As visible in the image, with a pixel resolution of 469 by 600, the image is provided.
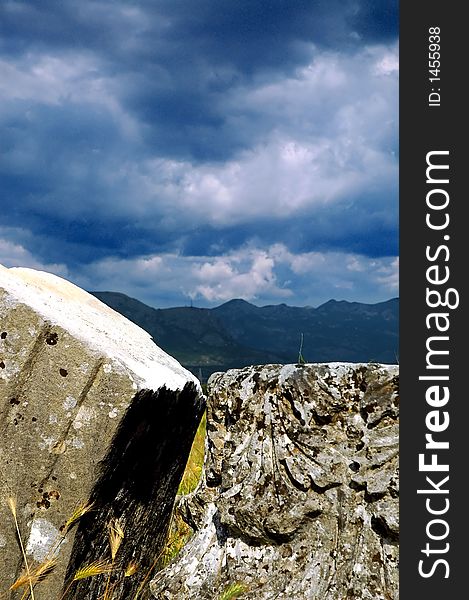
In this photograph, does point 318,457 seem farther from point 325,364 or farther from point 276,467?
point 325,364

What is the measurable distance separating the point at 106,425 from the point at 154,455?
32.0 inches

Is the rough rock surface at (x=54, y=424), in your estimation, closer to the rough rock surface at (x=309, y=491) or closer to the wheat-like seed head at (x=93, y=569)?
the wheat-like seed head at (x=93, y=569)

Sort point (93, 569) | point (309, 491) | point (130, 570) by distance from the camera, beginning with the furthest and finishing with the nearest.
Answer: point (130, 570) < point (309, 491) < point (93, 569)

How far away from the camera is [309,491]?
369 centimetres

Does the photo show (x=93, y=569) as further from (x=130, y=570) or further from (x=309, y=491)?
(x=309, y=491)

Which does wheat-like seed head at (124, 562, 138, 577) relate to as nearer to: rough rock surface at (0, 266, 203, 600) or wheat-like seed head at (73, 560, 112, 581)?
wheat-like seed head at (73, 560, 112, 581)

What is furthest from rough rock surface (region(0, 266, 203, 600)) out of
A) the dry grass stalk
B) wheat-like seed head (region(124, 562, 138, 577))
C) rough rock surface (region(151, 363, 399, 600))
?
rough rock surface (region(151, 363, 399, 600))

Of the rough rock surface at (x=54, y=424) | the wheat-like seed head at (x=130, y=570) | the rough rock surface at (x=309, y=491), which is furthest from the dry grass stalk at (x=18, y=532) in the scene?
the rough rock surface at (x=309, y=491)

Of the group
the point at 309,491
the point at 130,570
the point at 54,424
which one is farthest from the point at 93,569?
the point at 309,491

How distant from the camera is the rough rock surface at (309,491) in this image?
11.7 ft

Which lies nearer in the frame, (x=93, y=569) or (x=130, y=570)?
(x=93, y=569)

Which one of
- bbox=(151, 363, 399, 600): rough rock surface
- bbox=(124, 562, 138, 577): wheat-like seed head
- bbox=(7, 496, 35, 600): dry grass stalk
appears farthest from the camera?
bbox=(124, 562, 138, 577): wheat-like seed head

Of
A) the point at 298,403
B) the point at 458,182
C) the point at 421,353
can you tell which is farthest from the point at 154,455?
the point at 458,182

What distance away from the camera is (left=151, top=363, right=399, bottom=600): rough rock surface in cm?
358
